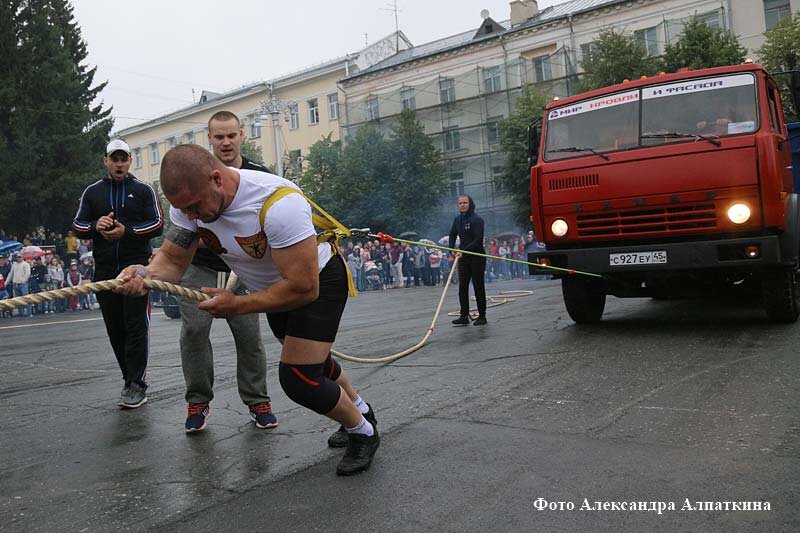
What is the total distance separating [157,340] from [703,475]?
865 cm

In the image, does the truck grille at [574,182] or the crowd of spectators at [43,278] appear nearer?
the truck grille at [574,182]

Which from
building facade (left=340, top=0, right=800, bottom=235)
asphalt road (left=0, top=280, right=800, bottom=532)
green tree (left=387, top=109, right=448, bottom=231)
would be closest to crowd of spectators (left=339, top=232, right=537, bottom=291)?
green tree (left=387, top=109, right=448, bottom=231)

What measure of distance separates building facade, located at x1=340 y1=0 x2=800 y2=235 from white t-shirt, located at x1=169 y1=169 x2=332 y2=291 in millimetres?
35810

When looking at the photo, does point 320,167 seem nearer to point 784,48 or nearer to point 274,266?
point 784,48

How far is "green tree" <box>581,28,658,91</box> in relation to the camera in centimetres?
3077

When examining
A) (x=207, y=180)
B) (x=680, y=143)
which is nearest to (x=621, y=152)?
(x=680, y=143)

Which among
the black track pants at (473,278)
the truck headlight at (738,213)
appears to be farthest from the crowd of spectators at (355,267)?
the truck headlight at (738,213)

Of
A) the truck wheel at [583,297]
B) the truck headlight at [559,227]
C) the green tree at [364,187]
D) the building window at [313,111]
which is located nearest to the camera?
the truck headlight at [559,227]

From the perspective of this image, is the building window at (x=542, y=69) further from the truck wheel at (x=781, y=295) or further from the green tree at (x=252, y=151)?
the truck wheel at (x=781, y=295)

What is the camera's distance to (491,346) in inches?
295

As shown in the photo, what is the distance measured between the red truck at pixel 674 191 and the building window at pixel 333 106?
147 feet

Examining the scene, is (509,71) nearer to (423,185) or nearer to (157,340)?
(423,185)

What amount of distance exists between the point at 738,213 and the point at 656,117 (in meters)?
1.41

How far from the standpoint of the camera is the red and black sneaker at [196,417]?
14.7 feet
